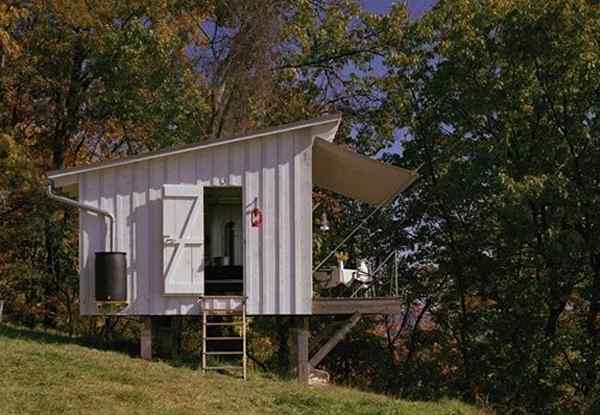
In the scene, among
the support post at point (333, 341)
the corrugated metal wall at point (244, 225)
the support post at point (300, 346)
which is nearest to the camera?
the corrugated metal wall at point (244, 225)

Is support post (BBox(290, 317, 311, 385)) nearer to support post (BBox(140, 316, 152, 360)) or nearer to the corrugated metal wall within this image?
the corrugated metal wall

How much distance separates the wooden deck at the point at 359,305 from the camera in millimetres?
12273

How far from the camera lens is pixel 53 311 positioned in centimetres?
1909

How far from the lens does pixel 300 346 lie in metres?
12.6

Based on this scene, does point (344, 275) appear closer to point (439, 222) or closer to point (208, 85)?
point (439, 222)

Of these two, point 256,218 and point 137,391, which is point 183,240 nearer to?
point 256,218

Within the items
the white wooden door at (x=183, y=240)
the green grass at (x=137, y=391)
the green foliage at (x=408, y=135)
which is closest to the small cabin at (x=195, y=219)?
the white wooden door at (x=183, y=240)

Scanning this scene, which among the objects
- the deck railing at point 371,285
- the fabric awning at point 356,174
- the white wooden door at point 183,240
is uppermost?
the fabric awning at point 356,174

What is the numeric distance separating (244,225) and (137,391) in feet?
11.9

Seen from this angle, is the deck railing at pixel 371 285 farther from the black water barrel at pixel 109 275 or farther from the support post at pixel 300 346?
the black water barrel at pixel 109 275

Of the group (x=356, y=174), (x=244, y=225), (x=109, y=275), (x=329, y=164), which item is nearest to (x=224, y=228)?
(x=329, y=164)

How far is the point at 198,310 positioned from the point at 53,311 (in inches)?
325

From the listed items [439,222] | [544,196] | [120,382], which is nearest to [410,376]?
[439,222]

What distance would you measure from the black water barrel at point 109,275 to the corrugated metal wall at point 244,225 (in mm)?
234
